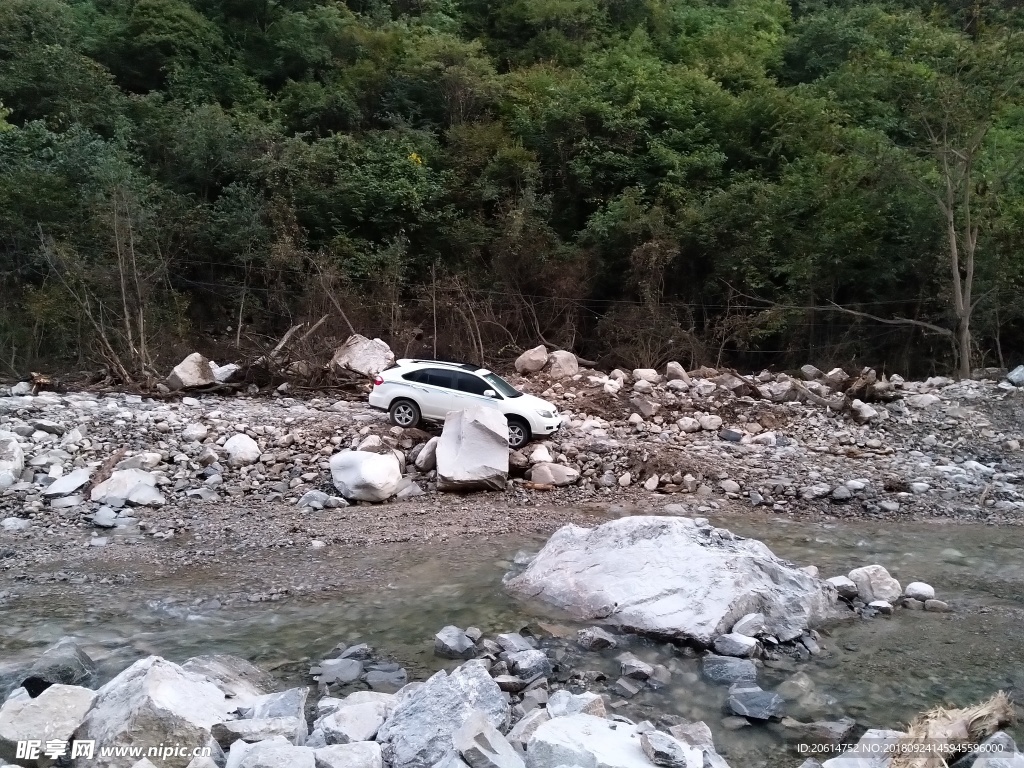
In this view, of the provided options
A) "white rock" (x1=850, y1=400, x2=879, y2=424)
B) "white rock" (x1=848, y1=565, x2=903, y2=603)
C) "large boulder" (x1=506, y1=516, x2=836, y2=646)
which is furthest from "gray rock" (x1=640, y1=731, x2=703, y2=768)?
"white rock" (x1=850, y1=400, x2=879, y2=424)

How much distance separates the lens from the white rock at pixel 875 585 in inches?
315

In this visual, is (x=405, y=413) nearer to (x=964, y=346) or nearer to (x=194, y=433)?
(x=194, y=433)

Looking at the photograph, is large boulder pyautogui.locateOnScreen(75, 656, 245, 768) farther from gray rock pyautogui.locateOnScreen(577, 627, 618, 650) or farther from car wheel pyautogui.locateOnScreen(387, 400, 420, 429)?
car wheel pyautogui.locateOnScreen(387, 400, 420, 429)

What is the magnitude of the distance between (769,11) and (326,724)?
3679cm

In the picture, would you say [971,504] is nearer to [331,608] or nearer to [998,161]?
[331,608]

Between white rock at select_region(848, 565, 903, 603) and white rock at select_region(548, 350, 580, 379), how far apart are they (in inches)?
378

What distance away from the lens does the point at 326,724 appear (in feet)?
17.0

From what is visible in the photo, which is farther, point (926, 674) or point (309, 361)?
point (309, 361)

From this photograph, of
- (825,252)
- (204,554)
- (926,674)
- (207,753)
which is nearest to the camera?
(207,753)

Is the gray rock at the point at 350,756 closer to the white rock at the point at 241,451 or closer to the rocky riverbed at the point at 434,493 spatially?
the rocky riverbed at the point at 434,493

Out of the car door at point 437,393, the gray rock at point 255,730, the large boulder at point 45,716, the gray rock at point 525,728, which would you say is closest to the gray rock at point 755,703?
the gray rock at point 525,728

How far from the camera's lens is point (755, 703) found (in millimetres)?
5949

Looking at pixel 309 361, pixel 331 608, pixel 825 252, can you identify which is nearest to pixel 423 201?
pixel 309 361

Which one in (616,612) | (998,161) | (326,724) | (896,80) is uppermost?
(896,80)
